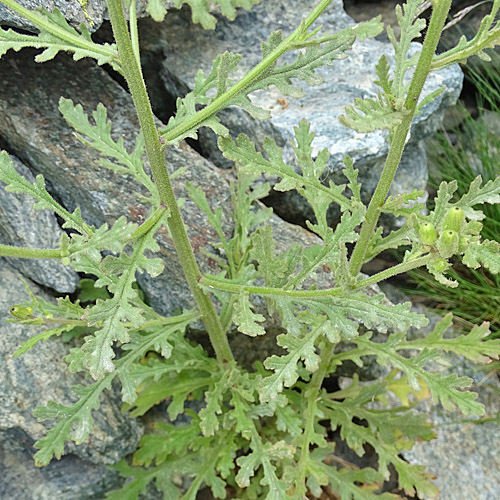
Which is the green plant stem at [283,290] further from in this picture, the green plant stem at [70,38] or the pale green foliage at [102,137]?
the green plant stem at [70,38]

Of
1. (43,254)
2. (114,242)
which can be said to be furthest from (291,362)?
(43,254)

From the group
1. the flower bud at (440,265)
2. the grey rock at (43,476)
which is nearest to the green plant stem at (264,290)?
the flower bud at (440,265)

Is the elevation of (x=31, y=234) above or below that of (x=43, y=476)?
above

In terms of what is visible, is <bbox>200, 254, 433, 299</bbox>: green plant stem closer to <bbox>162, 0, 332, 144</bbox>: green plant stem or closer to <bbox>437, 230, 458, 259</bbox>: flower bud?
<bbox>437, 230, 458, 259</bbox>: flower bud

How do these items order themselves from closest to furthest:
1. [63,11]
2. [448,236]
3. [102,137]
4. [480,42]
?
[448,236] → [480,42] → [102,137] → [63,11]

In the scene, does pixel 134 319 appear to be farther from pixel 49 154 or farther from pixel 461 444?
pixel 461 444

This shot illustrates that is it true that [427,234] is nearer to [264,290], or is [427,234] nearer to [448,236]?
[448,236]

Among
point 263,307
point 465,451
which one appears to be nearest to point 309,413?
point 263,307
